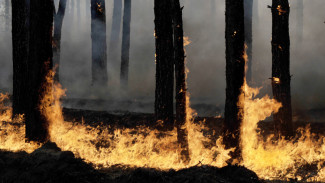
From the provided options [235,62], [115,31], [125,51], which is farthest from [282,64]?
[115,31]

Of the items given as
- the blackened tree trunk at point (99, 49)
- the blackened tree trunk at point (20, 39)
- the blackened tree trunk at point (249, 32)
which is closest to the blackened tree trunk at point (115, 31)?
the blackened tree trunk at point (99, 49)

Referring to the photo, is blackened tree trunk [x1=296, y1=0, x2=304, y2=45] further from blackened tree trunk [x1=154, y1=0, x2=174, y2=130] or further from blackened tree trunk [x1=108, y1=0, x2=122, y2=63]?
blackened tree trunk [x1=154, y1=0, x2=174, y2=130]

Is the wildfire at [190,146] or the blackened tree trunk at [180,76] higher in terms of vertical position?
the blackened tree trunk at [180,76]

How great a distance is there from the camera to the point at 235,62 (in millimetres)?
7988

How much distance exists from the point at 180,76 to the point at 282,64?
11.9 ft

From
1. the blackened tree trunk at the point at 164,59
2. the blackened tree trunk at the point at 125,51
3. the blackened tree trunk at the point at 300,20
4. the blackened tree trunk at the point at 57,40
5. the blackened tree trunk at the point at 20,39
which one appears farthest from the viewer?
the blackened tree trunk at the point at 300,20

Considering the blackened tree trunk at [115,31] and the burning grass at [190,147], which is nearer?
the burning grass at [190,147]

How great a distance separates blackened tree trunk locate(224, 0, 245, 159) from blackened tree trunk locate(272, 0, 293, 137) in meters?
2.60

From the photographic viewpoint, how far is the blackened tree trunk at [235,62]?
26.2 feet

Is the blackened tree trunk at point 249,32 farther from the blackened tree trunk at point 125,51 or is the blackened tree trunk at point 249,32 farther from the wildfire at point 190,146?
the wildfire at point 190,146

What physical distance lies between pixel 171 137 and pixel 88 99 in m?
10.6

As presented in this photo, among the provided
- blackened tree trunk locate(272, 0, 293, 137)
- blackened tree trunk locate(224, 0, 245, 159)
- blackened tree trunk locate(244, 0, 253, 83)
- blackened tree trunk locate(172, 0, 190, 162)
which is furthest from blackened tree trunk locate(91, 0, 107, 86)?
blackened tree trunk locate(224, 0, 245, 159)

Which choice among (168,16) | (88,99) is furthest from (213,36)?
(168,16)

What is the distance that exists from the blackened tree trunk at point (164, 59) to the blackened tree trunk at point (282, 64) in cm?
321
